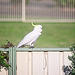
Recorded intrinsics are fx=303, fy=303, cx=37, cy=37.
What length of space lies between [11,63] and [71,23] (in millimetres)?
14509

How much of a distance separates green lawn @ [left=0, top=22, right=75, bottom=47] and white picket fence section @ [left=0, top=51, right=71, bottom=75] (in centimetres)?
848

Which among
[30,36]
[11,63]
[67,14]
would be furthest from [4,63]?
[67,14]

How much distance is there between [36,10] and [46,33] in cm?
494

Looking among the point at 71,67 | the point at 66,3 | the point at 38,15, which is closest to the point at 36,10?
the point at 38,15

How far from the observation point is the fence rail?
5617 millimetres

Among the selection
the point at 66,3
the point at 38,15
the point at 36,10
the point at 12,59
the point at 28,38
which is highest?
the point at 66,3

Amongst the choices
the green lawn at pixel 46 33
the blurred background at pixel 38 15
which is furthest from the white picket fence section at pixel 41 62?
the blurred background at pixel 38 15

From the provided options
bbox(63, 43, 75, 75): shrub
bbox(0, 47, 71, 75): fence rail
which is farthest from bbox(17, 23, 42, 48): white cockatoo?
bbox(63, 43, 75, 75): shrub

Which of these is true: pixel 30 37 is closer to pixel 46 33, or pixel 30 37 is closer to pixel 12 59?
pixel 12 59

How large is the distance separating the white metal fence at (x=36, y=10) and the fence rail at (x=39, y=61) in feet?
48.5

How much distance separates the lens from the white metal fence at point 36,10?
20641mm

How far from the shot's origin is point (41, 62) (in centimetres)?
567

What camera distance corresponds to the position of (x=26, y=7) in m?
21.1

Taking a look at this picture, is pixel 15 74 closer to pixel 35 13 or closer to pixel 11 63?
pixel 11 63
